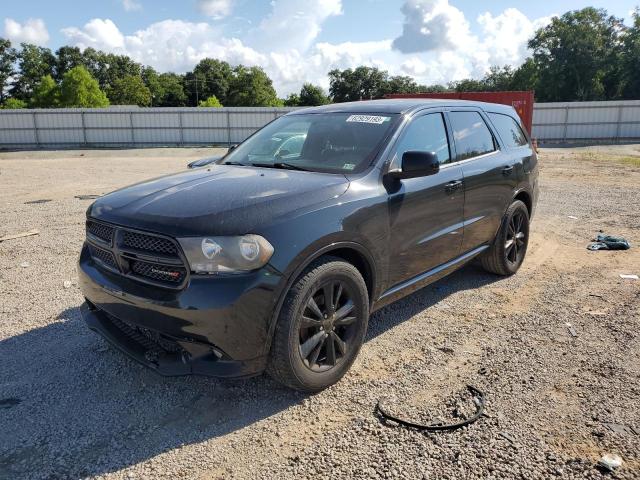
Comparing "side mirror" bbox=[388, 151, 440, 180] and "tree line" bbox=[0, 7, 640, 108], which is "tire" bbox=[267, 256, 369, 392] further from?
"tree line" bbox=[0, 7, 640, 108]

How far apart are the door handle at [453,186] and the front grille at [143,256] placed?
7.56 feet

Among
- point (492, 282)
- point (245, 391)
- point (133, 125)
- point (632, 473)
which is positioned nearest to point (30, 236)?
point (245, 391)

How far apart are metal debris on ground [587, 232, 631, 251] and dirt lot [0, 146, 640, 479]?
1392 millimetres

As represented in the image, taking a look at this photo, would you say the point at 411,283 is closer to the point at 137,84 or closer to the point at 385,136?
the point at 385,136

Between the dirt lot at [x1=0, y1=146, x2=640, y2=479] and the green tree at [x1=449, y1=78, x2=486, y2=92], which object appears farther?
the green tree at [x1=449, y1=78, x2=486, y2=92]

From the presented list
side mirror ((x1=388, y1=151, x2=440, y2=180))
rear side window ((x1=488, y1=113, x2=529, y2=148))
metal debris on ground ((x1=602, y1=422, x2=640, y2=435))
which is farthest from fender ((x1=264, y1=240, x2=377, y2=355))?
rear side window ((x1=488, y1=113, x2=529, y2=148))

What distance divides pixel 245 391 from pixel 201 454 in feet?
2.10

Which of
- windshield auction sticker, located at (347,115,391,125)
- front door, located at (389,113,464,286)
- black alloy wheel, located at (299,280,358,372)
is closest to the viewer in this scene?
black alloy wheel, located at (299,280,358,372)

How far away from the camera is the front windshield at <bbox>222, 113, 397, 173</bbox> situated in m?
3.80

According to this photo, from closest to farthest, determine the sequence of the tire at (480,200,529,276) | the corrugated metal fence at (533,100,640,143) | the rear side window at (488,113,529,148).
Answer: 1. the tire at (480,200,529,276)
2. the rear side window at (488,113,529,148)
3. the corrugated metal fence at (533,100,640,143)

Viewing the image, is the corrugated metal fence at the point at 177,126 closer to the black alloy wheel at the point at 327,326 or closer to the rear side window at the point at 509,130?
the rear side window at the point at 509,130

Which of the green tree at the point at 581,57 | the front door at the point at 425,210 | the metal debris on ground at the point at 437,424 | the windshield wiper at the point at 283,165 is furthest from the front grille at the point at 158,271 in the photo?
the green tree at the point at 581,57

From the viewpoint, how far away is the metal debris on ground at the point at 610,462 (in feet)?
8.57

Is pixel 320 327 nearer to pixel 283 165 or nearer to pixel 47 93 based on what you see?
pixel 283 165
